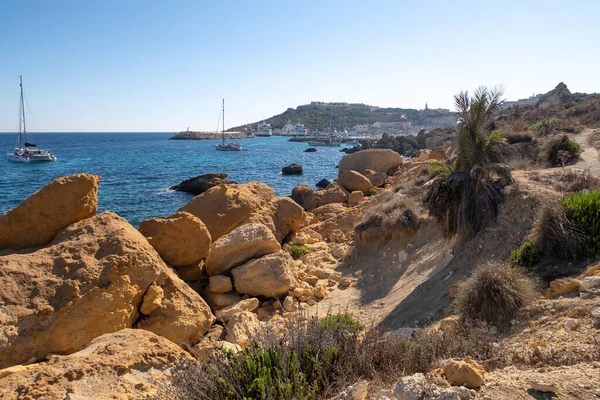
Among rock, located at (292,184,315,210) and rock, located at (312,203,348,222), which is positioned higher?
rock, located at (292,184,315,210)

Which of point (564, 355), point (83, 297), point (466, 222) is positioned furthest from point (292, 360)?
point (466, 222)

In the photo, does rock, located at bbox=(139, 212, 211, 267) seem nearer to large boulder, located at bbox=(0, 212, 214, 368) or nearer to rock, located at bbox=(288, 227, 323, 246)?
large boulder, located at bbox=(0, 212, 214, 368)

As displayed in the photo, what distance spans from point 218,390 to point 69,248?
519 centimetres

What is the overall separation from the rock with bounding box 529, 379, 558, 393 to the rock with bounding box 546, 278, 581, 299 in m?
3.09

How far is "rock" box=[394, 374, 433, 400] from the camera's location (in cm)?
324

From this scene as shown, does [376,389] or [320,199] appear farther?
[320,199]

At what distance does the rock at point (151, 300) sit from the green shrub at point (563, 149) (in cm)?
1400

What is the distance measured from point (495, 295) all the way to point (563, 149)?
1178 centimetres

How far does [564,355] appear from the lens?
13.8 ft

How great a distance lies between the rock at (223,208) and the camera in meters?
12.3

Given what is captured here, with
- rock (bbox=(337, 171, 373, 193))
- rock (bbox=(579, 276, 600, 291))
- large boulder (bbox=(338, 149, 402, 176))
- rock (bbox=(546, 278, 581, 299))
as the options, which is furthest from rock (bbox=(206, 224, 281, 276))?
large boulder (bbox=(338, 149, 402, 176))

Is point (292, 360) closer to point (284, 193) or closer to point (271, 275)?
point (271, 275)

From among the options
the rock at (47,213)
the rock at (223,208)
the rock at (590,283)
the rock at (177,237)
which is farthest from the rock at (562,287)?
the rock at (47,213)

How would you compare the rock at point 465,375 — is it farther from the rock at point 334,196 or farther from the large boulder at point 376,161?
the large boulder at point 376,161
